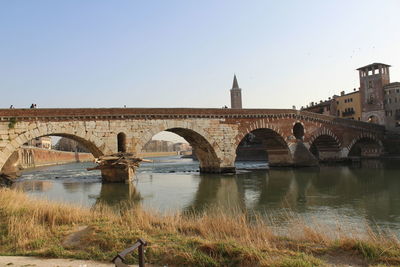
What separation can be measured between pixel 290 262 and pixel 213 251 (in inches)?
56.9

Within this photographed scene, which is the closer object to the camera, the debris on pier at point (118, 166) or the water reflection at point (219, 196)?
the water reflection at point (219, 196)

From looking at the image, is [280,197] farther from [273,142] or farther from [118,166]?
[273,142]

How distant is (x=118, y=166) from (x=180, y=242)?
1913cm

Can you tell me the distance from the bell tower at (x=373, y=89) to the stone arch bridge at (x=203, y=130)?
268 inches

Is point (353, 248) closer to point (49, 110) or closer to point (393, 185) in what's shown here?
point (393, 185)

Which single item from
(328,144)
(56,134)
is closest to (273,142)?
(328,144)

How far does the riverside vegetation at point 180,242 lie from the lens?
599 centimetres

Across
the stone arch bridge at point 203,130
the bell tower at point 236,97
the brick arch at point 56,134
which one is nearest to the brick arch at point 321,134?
the stone arch bridge at point 203,130

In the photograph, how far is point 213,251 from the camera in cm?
629

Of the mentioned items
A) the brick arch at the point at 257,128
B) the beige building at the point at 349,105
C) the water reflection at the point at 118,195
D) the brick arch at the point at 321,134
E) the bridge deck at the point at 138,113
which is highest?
the beige building at the point at 349,105

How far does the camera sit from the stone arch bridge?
73.9 ft

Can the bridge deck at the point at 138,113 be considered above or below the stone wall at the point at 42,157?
above

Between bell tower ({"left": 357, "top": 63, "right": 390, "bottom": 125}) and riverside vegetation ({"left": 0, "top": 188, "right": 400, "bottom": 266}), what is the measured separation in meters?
49.3

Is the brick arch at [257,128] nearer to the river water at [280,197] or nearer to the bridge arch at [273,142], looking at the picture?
the bridge arch at [273,142]
